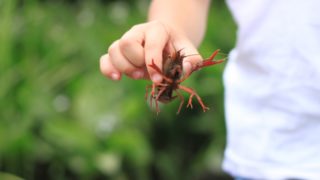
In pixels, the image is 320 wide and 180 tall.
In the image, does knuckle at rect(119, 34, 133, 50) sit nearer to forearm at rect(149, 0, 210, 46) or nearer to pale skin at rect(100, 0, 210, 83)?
pale skin at rect(100, 0, 210, 83)

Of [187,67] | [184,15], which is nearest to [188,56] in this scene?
[187,67]

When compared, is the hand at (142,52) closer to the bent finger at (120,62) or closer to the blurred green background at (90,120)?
the bent finger at (120,62)

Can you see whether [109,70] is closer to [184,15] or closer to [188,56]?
[188,56]

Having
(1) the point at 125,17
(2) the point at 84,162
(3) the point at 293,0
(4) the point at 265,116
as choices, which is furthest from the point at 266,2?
(1) the point at 125,17

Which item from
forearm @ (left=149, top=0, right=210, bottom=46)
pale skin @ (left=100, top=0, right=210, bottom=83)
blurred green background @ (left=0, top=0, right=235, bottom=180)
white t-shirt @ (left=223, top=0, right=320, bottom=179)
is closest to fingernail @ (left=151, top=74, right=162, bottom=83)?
pale skin @ (left=100, top=0, right=210, bottom=83)

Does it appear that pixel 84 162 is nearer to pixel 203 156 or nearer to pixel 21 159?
pixel 21 159
